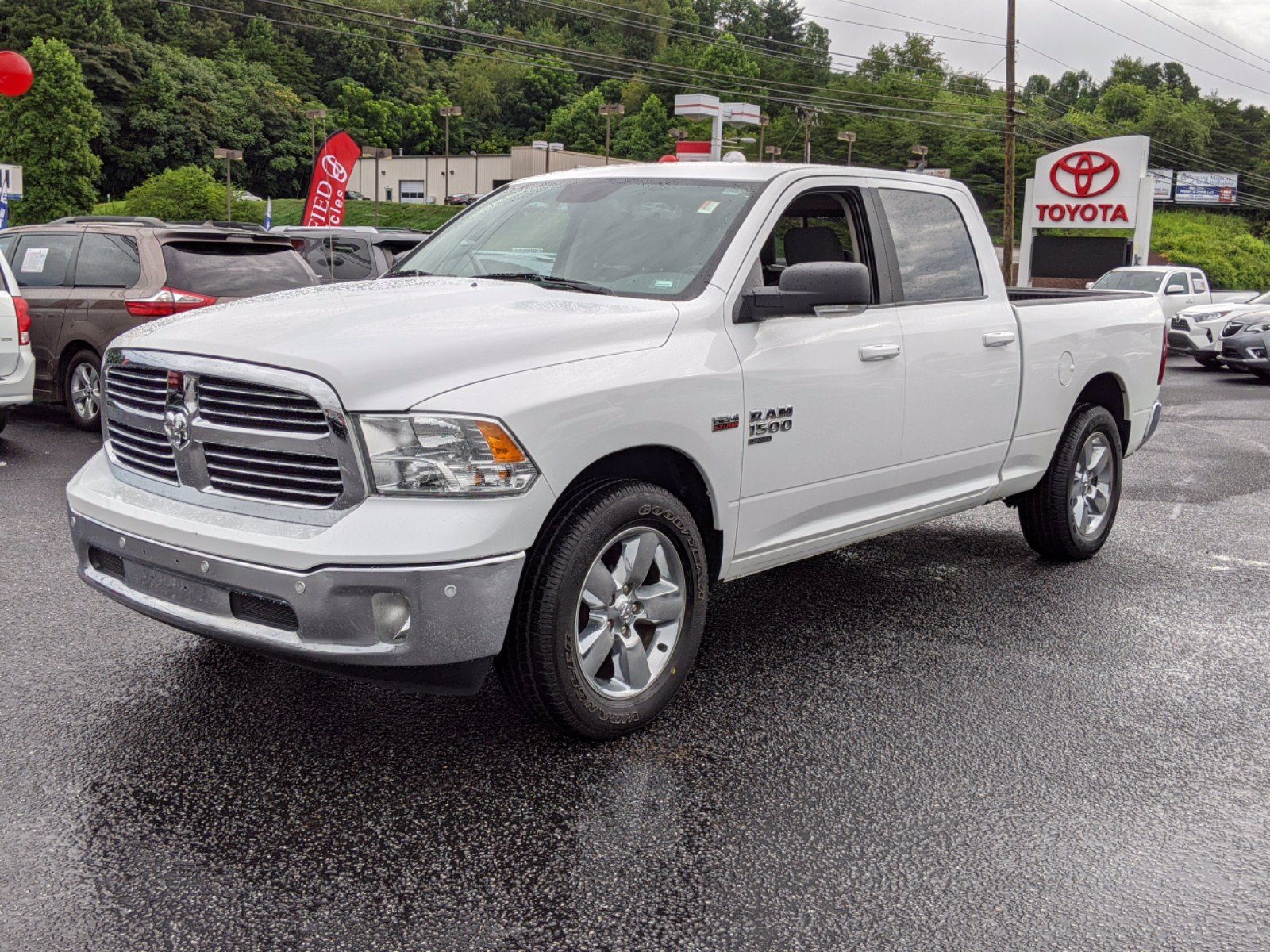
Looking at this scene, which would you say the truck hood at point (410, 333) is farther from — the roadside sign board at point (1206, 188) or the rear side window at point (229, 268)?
the roadside sign board at point (1206, 188)

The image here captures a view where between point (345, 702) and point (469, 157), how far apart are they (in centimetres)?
10007

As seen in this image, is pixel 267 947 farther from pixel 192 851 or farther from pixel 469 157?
pixel 469 157

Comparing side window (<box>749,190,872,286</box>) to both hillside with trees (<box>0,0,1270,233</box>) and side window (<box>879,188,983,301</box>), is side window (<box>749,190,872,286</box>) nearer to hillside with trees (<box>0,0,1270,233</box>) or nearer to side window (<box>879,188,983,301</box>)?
side window (<box>879,188,983,301</box>)

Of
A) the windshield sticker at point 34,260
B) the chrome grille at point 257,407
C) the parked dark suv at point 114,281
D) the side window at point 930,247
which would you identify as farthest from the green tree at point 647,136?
the chrome grille at point 257,407

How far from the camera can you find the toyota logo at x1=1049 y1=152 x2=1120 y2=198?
113 feet

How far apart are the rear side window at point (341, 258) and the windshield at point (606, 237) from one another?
8.50 metres

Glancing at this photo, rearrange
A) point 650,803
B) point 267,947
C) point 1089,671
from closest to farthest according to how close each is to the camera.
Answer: point 267,947
point 650,803
point 1089,671

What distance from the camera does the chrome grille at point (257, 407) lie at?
3.57 m

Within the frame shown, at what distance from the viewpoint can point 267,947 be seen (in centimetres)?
287

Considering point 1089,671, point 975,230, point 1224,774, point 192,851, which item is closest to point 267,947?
point 192,851

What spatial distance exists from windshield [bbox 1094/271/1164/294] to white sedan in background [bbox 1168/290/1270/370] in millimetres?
2279

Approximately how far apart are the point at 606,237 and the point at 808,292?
0.90 metres

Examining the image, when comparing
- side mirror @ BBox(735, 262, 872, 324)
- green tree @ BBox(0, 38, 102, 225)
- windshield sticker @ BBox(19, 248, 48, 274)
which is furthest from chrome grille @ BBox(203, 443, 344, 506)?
green tree @ BBox(0, 38, 102, 225)

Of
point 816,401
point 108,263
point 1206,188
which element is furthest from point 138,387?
point 1206,188
